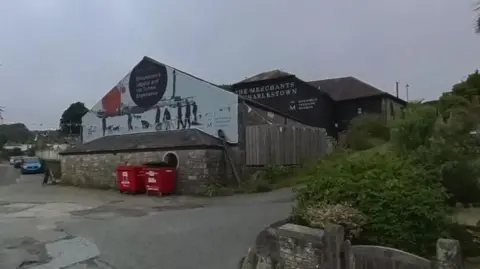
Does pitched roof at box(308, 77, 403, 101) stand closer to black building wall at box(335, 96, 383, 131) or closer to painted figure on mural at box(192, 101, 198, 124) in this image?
black building wall at box(335, 96, 383, 131)

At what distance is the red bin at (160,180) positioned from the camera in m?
18.2

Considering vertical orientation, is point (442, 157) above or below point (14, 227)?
above

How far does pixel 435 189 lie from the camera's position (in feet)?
19.2

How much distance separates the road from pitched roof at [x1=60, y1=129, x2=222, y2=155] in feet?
9.79

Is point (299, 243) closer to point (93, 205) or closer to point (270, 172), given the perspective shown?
point (93, 205)

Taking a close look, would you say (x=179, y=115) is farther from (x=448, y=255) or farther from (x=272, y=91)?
(x=448, y=255)

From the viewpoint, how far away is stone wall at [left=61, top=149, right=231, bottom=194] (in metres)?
18.5

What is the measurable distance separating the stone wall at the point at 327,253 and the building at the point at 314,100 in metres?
29.1

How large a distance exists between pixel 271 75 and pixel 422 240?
3362 centimetres

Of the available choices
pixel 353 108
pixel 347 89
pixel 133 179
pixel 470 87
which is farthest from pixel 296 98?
pixel 133 179

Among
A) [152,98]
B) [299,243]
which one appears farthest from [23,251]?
[152,98]

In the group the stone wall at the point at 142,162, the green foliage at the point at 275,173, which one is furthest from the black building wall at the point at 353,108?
Result: the stone wall at the point at 142,162

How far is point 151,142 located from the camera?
2095 cm

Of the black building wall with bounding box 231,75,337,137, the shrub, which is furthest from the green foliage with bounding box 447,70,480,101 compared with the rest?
the black building wall with bounding box 231,75,337,137
